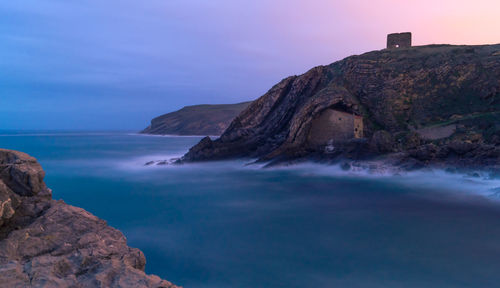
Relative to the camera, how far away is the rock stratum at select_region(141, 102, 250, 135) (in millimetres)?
97375

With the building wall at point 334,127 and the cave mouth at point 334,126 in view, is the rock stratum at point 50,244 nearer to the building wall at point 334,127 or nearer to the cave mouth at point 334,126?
the cave mouth at point 334,126

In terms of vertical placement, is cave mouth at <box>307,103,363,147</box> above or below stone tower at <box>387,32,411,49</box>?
below

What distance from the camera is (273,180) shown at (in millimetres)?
17891

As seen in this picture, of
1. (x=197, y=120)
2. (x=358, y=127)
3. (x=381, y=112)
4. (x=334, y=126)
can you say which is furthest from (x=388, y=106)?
(x=197, y=120)

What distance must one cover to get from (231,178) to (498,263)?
45.6ft

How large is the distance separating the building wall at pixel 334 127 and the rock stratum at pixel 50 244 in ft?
61.8

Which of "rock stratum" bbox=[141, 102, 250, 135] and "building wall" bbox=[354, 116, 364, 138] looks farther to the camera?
"rock stratum" bbox=[141, 102, 250, 135]

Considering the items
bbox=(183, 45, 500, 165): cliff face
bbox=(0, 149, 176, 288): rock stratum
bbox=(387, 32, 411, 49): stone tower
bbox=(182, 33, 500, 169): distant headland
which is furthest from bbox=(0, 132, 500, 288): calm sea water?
bbox=(387, 32, 411, 49): stone tower

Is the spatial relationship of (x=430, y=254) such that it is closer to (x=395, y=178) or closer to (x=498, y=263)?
(x=498, y=263)

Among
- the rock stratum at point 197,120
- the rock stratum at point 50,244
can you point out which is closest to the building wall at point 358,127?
the rock stratum at point 50,244

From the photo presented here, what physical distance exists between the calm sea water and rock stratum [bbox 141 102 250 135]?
78956 mm

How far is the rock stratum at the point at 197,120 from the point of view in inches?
3834

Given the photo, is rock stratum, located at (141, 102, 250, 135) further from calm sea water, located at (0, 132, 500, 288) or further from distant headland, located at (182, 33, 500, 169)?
calm sea water, located at (0, 132, 500, 288)

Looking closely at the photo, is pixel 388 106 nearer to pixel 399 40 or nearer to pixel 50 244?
pixel 399 40
